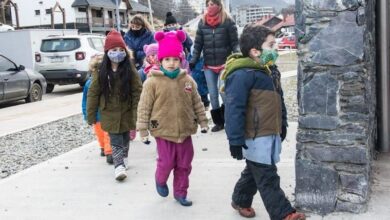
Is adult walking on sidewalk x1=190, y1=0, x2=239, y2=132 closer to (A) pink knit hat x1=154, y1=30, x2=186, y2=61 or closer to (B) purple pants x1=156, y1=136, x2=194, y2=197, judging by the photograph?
(A) pink knit hat x1=154, y1=30, x2=186, y2=61

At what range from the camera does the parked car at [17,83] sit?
12539 mm

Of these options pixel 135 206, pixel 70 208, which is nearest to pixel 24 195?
pixel 70 208

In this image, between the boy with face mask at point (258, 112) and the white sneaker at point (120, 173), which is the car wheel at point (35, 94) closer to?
the white sneaker at point (120, 173)

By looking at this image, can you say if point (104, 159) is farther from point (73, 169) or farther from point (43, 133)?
point (43, 133)

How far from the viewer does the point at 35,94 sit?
1377cm

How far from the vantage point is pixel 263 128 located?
12.7 ft

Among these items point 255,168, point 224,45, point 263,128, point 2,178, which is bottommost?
point 2,178

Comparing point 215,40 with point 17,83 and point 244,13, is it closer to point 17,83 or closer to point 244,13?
point 17,83

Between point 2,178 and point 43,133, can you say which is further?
point 43,133

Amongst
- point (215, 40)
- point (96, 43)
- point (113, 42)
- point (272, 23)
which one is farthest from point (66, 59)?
point (113, 42)

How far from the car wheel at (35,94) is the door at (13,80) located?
0.23m

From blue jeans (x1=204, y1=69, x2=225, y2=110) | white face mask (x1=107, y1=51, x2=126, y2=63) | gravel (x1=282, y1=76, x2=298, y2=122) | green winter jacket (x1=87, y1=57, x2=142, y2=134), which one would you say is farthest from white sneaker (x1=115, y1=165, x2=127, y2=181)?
gravel (x1=282, y1=76, x2=298, y2=122)

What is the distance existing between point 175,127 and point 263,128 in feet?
3.13

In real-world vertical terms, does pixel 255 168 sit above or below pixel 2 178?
above
